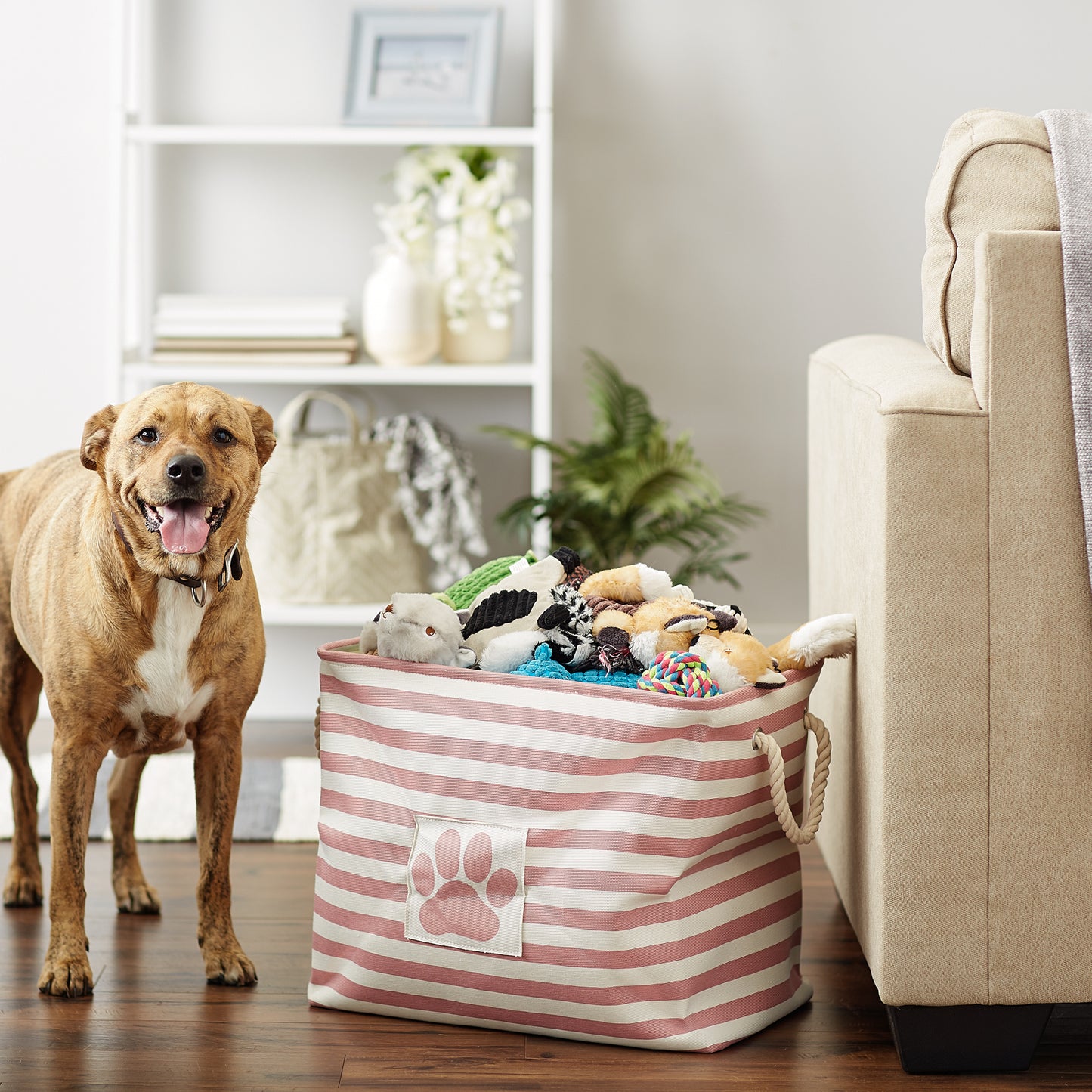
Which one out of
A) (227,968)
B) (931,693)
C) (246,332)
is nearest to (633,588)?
(931,693)

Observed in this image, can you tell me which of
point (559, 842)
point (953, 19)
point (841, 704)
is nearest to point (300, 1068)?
point (559, 842)

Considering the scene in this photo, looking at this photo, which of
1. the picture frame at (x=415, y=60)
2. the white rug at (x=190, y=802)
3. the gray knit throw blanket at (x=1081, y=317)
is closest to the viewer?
the gray knit throw blanket at (x=1081, y=317)

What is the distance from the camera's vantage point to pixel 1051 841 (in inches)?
47.6

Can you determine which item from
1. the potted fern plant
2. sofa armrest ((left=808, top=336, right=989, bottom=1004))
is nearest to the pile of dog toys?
sofa armrest ((left=808, top=336, right=989, bottom=1004))

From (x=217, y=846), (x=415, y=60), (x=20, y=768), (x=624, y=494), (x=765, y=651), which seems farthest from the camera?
(x=415, y=60)

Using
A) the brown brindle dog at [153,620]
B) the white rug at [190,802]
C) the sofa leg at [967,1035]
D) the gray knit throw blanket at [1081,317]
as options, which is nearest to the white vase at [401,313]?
the white rug at [190,802]

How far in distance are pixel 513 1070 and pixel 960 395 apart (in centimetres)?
79

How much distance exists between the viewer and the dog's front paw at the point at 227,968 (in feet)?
4.92

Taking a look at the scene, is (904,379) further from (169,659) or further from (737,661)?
(169,659)

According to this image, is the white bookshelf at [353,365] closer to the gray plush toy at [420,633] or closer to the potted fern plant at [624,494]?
the potted fern plant at [624,494]

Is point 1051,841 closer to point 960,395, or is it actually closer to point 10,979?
point 960,395

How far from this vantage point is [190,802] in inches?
84.8

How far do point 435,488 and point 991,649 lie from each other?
1565mm

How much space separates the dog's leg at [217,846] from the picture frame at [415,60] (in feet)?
5.16
